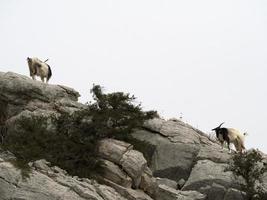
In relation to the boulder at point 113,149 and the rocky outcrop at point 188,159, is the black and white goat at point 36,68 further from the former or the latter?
the boulder at point 113,149

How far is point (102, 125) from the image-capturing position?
24.2 metres

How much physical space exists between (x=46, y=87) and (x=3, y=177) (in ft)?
43.6

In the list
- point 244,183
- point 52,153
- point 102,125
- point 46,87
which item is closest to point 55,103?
point 46,87

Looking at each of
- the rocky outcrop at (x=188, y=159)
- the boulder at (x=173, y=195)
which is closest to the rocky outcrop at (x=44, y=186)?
the boulder at (x=173, y=195)

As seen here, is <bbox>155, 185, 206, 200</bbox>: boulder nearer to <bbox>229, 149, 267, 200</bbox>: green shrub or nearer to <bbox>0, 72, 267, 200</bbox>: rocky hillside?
<bbox>0, 72, 267, 200</bbox>: rocky hillside

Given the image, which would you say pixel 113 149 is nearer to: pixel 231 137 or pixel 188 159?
pixel 188 159

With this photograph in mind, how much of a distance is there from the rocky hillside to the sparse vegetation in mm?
491

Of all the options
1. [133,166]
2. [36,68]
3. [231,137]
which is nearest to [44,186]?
[133,166]

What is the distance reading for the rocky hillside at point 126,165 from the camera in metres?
18.1

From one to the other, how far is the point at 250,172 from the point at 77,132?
8.31m

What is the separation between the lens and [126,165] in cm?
2208

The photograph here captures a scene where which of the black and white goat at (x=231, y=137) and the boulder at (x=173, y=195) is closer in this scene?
the boulder at (x=173, y=195)

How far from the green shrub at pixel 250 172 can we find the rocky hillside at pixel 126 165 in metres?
0.45

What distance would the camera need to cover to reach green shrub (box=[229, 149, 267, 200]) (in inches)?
958
